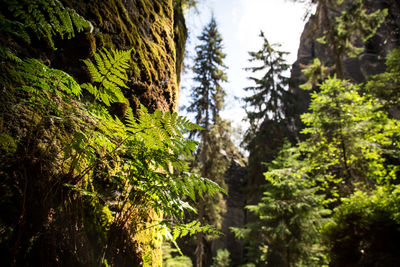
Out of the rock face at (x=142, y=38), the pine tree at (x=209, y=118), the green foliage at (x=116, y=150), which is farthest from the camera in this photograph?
the pine tree at (x=209, y=118)

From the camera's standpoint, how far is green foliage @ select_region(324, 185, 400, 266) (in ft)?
14.0

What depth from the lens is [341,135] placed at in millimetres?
6254

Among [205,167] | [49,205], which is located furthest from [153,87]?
[205,167]

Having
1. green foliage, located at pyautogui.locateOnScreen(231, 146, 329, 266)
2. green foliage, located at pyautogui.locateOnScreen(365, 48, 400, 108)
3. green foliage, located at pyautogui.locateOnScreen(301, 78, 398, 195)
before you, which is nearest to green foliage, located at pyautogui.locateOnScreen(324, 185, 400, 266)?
green foliage, located at pyautogui.locateOnScreen(301, 78, 398, 195)

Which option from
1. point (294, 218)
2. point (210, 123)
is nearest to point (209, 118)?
point (210, 123)

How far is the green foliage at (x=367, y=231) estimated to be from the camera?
4277 mm

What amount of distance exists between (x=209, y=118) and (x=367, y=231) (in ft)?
33.8

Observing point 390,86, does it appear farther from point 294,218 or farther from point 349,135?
point 294,218

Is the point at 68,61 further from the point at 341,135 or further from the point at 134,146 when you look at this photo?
the point at 341,135

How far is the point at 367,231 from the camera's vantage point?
15.5 ft

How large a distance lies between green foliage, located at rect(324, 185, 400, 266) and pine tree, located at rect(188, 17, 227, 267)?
7117mm

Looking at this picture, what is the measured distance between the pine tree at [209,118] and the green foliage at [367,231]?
712 centimetres

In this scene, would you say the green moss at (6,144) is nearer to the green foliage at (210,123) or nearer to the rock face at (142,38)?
the rock face at (142,38)

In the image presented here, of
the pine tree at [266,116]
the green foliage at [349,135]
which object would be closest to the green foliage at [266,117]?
the pine tree at [266,116]
